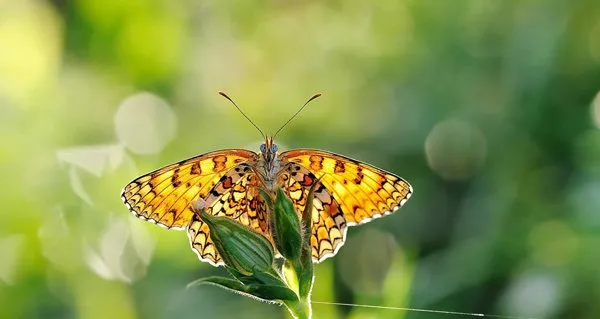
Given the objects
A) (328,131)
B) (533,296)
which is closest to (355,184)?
(533,296)

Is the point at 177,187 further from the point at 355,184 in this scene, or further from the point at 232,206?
the point at 355,184

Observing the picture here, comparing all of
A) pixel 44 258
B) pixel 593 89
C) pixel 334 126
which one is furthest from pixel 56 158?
pixel 593 89

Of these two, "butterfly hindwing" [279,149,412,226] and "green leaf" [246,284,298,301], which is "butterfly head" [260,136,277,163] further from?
"green leaf" [246,284,298,301]

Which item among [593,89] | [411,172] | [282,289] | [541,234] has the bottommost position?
[282,289]

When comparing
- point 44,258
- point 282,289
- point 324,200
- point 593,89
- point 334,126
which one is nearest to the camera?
point 282,289

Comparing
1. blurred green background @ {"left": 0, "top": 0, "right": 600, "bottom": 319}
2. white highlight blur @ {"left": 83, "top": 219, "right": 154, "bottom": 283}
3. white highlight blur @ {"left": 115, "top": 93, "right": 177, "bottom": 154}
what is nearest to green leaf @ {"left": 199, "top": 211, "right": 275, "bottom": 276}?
blurred green background @ {"left": 0, "top": 0, "right": 600, "bottom": 319}

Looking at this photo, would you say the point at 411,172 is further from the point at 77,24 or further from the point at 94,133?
the point at 77,24

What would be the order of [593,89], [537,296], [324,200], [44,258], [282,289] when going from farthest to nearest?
1. [593,89]
2. [44,258]
3. [537,296]
4. [324,200]
5. [282,289]

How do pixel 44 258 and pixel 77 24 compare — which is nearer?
pixel 44 258

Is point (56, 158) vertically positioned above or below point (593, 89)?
below
